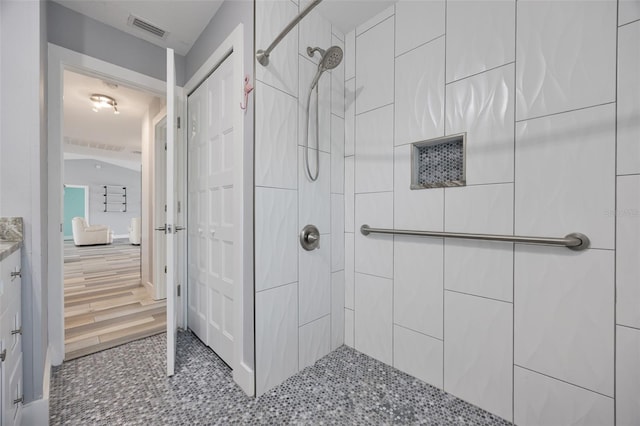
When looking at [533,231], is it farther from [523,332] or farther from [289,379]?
[289,379]

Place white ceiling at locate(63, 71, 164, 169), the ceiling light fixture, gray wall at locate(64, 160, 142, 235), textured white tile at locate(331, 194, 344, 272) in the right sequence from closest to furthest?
textured white tile at locate(331, 194, 344, 272)
white ceiling at locate(63, 71, 164, 169)
the ceiling light fixture
gray wall at locate(64, 160, 142, 235)

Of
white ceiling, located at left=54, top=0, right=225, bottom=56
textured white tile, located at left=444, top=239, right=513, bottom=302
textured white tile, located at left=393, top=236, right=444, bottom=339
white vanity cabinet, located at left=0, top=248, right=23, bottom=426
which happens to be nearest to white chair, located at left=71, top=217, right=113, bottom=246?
white ceiling, located at left=54, top=0, right=225, bottom=56

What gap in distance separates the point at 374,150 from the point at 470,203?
0.66m

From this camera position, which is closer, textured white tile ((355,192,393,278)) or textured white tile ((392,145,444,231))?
textured white tile ((392,145,444,231))

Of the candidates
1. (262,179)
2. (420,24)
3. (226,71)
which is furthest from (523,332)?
(226,71)

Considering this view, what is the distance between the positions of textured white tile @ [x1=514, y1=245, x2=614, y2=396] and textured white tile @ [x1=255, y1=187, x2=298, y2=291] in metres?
1.11

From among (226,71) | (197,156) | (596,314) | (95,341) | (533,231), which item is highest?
(226,71)

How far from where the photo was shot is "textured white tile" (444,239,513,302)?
1.22 metres

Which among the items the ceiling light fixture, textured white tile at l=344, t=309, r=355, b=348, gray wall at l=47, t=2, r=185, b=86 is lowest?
textured white tile at l=344, t=309, r=355, b=348

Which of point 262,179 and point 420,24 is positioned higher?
point 420,24

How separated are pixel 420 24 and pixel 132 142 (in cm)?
584

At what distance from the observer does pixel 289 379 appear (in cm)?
153

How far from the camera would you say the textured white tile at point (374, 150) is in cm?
163

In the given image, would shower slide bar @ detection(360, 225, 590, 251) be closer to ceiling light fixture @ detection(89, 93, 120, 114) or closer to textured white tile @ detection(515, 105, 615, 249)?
textured white tile @ detection(515, 105, 615, 249)
